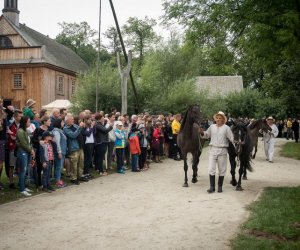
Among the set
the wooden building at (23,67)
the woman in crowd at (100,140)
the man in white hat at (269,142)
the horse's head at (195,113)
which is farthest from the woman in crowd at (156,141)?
the wooden building at (23,67)

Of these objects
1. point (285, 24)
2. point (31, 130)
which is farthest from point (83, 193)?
point (285, 24)

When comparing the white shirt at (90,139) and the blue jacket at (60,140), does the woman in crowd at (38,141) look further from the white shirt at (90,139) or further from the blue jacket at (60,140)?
the white shirt at (90,139)

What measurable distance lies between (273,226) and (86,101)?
21.0 m

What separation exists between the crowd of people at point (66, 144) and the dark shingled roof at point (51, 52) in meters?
23.4

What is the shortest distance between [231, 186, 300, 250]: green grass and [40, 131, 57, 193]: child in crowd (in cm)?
535

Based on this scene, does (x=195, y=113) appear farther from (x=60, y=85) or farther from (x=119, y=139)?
(x=60, y=85)

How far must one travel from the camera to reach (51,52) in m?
42.3

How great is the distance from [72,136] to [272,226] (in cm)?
671

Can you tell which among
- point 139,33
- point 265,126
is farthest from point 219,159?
point 139,33

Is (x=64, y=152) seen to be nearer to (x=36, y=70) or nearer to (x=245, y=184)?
(x=245, y=184)

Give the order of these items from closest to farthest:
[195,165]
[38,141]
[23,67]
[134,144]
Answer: [38,141], [195,165], [134,144], [23,67]

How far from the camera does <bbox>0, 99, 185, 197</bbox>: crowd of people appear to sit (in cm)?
1031

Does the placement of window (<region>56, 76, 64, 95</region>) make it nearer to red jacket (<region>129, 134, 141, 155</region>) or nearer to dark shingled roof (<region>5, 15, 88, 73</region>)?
dark shingled roof (<region>5, 15, 88, 73</region>)

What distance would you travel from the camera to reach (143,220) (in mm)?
7824
